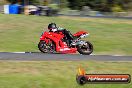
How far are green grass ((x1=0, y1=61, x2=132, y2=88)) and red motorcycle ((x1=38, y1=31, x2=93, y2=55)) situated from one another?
9.84 feet

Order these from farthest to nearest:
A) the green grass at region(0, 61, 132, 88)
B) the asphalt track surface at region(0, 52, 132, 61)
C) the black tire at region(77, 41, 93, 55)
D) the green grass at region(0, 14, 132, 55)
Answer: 1. the green grass at region(0, 14, 132, 55)
2. the black tire at region(77, 41, 93, 55)
3. the asphalt track surface at region(0, 52, 132, 61)
4. the green grass at region(0, 61, 132, 88)

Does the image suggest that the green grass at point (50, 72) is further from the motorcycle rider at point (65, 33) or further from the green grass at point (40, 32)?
the green grass at point (40, 32)

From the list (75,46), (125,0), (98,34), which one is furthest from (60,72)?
(125,0)

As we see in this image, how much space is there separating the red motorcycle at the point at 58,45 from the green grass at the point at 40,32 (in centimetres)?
271

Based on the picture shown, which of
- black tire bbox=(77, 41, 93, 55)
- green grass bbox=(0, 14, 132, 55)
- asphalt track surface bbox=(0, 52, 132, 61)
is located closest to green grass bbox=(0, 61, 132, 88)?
asphalt track surface bbox=(0, 52, 132, 61)

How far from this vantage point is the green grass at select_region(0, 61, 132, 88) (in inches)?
537

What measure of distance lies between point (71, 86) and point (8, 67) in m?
3.82

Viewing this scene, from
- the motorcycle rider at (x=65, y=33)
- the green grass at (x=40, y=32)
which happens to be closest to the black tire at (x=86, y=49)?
the motorcycle rider at (x=65, y=33)

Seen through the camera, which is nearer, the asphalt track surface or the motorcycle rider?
the asphalt track surface

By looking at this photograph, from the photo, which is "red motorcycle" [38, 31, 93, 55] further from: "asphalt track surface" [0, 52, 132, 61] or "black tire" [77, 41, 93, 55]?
"asphalt track surface" [0, 52, 132, 61]

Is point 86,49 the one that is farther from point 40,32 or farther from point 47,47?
point 40,32

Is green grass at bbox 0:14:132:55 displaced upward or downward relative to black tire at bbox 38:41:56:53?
downward

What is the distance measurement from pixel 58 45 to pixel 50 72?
578cm

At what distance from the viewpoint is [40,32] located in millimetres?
33812
